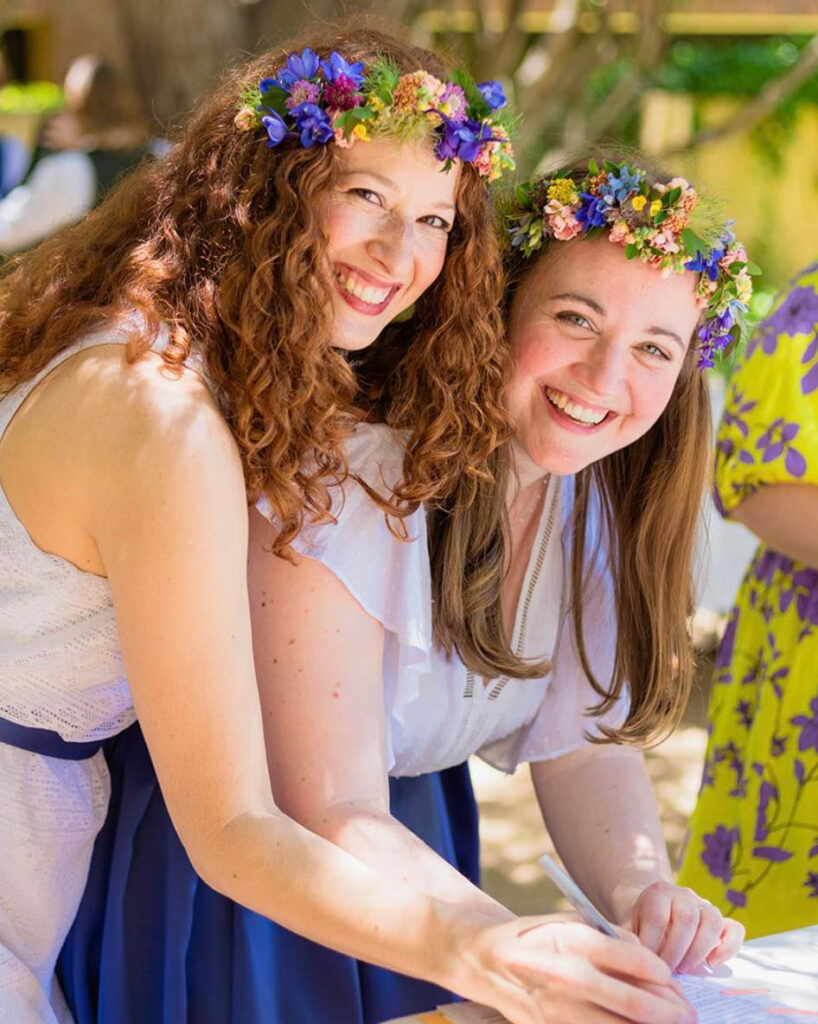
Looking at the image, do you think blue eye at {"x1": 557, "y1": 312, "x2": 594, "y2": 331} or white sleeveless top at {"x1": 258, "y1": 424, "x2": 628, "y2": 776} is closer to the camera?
white sleeveless top at {"x1": 258, "y1": 424, "x2": 628, "y2": 776}

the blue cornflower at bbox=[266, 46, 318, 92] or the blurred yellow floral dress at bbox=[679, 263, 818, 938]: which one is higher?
the blue cornflower at bbox=[266, 46, 318, 92]

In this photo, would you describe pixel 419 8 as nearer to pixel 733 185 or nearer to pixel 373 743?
pixel 373 743

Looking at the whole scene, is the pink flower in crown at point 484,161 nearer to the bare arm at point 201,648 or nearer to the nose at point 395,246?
the nose at point 395,246

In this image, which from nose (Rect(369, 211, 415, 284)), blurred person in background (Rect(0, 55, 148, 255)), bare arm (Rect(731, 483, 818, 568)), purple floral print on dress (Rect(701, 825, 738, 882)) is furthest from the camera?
blurred person in background (Rect(0, 55, 148, 255))

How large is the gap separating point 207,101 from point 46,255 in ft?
1.03

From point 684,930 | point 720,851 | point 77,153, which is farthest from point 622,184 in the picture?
point 77,153

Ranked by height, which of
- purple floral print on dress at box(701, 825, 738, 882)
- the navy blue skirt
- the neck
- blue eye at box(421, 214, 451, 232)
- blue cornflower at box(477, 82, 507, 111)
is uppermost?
blue cornflower at box(477, 82, 507, 111)

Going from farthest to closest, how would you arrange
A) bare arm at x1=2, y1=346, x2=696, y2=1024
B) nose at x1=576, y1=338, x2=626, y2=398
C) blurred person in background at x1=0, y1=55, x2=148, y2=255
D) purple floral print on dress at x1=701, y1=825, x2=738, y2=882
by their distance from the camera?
blurred person in background at x1=0, y1=55, x2=148, y2=255 → purple floral print on dress at x1=701, y1=825, x2=738, y2=882 → nose at x1=576, y1=338, x2=626, y2=398 → bare arm at x1=2, y1=346, x2=696, y2=1024

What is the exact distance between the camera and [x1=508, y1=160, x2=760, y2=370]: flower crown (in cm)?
212

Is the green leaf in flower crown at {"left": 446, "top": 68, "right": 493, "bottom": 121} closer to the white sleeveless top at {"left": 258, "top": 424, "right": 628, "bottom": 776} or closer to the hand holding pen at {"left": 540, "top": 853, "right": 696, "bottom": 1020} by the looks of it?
the white sleeveless top at {"left": 258, "top": 424, "right": 628, "bottom": 776}

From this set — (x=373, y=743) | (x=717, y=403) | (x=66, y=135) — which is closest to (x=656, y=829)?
(x=373, y=743)

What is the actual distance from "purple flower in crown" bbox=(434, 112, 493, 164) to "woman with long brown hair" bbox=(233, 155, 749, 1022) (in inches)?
12.4

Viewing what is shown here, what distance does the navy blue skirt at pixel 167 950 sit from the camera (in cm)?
193

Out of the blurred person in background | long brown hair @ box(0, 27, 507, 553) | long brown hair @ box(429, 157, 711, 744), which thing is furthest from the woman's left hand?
the blurred person in background
